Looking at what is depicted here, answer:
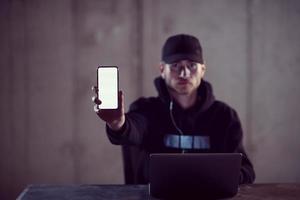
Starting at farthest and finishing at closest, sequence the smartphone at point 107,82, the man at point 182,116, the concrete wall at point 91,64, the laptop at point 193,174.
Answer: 1. the concrete wall at point 91,64
2. the man at point 182,116
3. the smartphone at point 107,82
4. the laptop at point 193,174

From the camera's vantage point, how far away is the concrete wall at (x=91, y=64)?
345 centimetres

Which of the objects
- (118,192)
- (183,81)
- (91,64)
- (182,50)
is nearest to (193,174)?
(118,192)

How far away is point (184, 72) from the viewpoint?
2.33 meters

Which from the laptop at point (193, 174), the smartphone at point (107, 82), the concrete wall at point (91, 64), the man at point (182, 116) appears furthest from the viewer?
the concrete wall at point (91, 64)

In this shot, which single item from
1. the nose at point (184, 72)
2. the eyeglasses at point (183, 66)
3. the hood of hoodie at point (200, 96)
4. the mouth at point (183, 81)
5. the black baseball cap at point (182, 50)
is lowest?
the hood of hoodie at point (200, 96)

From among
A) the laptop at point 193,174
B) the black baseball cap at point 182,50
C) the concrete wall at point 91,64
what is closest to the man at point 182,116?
the black baseball cap at point 182,50

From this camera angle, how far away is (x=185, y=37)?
2.42 metres

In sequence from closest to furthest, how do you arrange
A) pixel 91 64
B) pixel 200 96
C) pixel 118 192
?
pixel 118 192 → pixel 200 96 → pixel 91 64

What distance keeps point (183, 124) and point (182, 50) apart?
15.9 inches

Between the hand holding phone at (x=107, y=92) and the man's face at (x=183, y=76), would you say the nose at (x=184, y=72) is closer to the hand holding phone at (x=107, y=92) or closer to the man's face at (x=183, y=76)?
the man's face at (x=183, y=76)

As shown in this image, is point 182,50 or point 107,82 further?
point 182,50

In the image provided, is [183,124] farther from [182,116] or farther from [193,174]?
[193,174]

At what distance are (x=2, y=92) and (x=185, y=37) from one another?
5.70ft

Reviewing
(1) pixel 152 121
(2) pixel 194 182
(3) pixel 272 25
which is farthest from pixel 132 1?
(2) pixel 194 182
